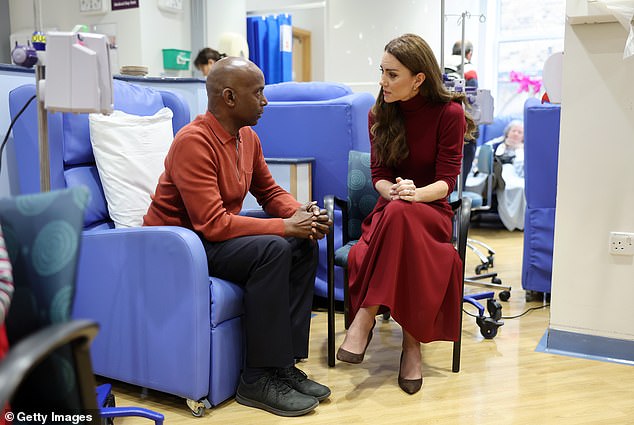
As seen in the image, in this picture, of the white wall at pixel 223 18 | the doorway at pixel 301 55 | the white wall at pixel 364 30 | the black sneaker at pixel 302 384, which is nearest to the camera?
the black sneaker at pixel 302 384

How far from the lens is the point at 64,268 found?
1.12 metres

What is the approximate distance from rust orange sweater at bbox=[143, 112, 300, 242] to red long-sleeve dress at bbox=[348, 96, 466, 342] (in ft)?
1.22

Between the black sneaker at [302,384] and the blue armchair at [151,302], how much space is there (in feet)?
0.54

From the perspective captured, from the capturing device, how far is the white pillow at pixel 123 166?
239cm

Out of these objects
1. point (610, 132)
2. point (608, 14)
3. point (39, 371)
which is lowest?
point (39, 371)

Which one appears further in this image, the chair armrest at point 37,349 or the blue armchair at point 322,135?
the blue armchair at point 322,135

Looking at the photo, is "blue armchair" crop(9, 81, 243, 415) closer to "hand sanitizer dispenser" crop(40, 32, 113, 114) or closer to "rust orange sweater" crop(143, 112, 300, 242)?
"rust orange sweater" crop(143, 112, 300, 242)

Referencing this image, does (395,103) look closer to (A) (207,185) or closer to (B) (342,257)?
(B) (342,257)

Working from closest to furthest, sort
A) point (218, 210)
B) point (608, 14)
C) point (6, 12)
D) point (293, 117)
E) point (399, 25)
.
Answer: point (218, 210)
point (608, 14)
point (293, 117)
point (399, 25)
point (6, 12)

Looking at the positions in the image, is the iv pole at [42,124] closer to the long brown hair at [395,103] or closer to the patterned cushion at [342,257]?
the patterned cushion at [342,257]

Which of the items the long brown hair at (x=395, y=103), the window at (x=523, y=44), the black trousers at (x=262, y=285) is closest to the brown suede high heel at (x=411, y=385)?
the black trousers at (x=262, y=285)

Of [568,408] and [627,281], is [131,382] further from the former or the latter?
[627,281]

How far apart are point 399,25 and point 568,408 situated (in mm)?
4063

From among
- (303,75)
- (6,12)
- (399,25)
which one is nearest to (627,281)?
(399,25)
